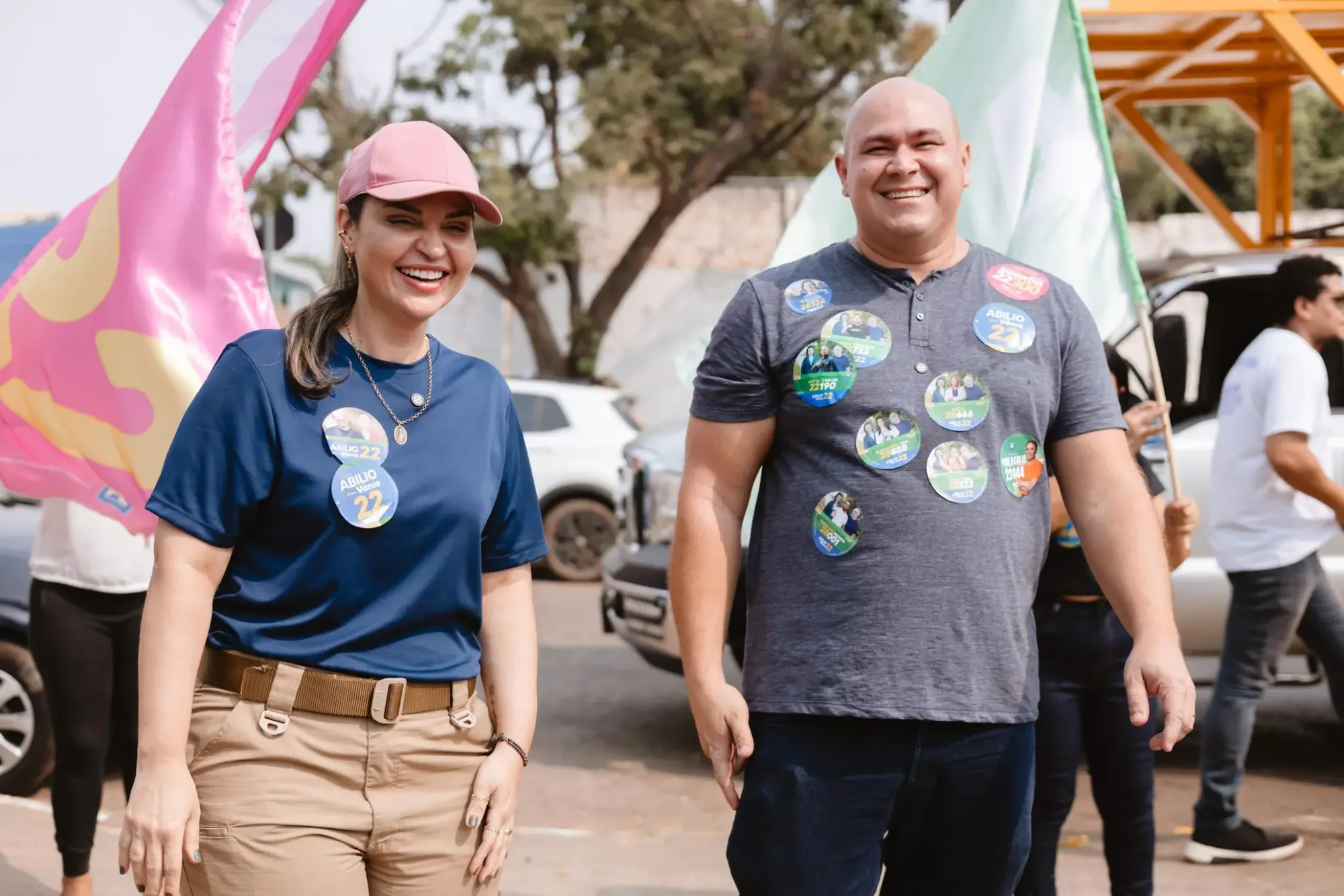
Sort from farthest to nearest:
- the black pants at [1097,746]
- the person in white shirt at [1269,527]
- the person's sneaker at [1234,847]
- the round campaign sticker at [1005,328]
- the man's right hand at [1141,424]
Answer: the person's sneaker at [1234,847] → the person in white shirt at [1269,527] → the man's right hand at [1141,424] → the black pants at [1097,746] → the round campaign sticker at [1005,328]

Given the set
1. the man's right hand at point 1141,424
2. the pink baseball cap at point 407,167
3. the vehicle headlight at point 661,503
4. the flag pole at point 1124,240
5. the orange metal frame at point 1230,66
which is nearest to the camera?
the pink baseball cap at point 407,167

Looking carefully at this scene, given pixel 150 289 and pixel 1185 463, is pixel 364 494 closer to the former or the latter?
pixel 150 289

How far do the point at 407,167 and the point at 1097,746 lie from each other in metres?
2.72

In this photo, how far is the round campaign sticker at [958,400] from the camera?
2707 millimetres

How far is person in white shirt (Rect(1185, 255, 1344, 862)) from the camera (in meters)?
5.36

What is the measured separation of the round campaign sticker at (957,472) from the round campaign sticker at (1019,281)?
0.31 m

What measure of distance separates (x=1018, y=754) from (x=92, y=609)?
114 inches

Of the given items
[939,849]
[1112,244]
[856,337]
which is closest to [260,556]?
[856,337]

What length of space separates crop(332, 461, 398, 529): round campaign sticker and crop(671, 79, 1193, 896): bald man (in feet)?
1.95

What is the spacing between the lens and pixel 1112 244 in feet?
14.5

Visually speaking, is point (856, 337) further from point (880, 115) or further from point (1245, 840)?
point (1245, 840)

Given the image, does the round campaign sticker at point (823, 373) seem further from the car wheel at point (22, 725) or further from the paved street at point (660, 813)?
the car wheel at point (22, 725)

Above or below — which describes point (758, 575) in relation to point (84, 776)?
above

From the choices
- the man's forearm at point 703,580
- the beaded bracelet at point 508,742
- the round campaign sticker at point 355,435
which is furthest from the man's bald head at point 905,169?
the beaded bracelet at point 508,742
